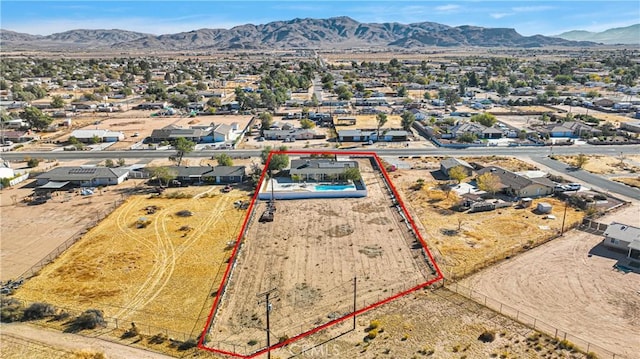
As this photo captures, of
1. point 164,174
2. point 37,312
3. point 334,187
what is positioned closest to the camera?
point 37,312

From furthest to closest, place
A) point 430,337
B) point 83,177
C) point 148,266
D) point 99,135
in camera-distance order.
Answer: point 99,135, point 83,177, point 148,266, point 430,337

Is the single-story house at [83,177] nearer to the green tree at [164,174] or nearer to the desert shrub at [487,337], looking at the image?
the green tree at [164,174]

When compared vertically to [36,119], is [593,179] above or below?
below

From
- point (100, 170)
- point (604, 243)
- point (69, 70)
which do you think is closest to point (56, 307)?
point (100, 170)

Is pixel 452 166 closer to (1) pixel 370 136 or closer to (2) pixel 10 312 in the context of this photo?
(1) pixel 370 136

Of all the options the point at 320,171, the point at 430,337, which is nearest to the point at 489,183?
the point at 320,171

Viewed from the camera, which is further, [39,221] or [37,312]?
[39,221]

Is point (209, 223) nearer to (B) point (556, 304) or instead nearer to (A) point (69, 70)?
(B) point (556, 304)
